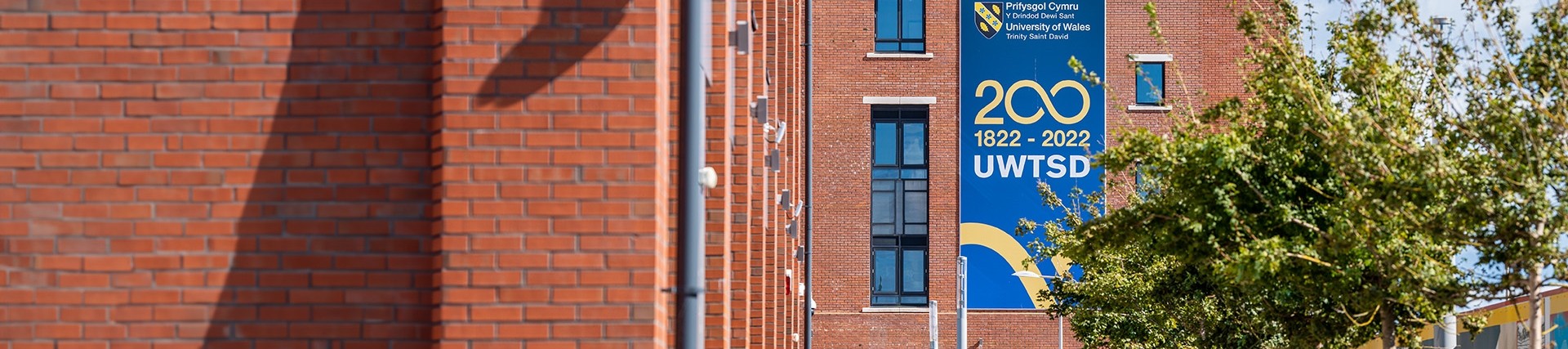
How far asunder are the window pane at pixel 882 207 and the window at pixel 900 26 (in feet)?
13.4

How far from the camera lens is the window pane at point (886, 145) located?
5216cm

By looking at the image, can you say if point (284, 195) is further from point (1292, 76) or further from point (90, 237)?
point (1292, 76)

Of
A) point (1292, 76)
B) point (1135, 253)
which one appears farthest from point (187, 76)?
point (1135, 253)

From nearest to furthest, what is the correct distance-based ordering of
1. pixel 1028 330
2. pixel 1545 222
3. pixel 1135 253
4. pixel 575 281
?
pixel 575 281 < pixel 1545 222 < pixel 1135 253 < pixel 1028 330

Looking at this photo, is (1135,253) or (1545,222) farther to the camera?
(1135,253)

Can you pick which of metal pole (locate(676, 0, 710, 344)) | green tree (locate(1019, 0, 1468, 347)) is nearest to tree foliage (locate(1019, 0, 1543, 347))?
green tree (locate(1019, 0, 1468, 347))

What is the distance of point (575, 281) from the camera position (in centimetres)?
693

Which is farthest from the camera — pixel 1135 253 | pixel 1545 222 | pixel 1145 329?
pixel 1145 329

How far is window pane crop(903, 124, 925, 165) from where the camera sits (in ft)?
171

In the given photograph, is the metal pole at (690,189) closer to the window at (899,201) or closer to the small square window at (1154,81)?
the window at (899,201)

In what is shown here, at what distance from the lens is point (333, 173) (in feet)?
23.5

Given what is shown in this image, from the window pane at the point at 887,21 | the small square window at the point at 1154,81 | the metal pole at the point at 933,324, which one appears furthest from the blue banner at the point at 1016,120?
the metal pole at the point at 933,324

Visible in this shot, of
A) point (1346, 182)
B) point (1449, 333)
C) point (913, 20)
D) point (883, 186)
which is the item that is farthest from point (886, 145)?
point (1346, 182)

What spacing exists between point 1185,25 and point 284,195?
46771mm
